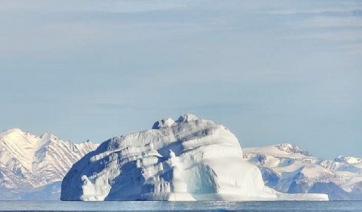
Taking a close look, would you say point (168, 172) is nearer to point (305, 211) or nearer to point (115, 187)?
point (115, 187)

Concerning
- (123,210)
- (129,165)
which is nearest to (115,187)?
(129,165)

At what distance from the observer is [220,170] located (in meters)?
197

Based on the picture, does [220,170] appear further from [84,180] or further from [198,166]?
[84,180]

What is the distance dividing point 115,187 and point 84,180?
5894 mm

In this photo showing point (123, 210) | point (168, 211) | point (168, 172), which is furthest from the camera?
point (168, 172)

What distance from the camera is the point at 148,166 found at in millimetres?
193750

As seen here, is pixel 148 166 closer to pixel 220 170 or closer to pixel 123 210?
pixel 220 170

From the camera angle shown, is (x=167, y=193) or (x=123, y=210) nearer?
(x=123, y=210)

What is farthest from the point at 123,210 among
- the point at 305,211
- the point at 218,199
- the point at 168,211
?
the point at 218,199

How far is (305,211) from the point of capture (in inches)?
6462

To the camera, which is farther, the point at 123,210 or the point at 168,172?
the point at 168,172

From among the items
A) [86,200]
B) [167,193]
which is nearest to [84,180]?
[86,200]

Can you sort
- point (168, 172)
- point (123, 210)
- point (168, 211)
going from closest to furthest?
1. point (168, 211)
2. point (123, 210)
3. point (168, 172)

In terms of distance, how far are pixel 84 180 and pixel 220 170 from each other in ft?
78.6
